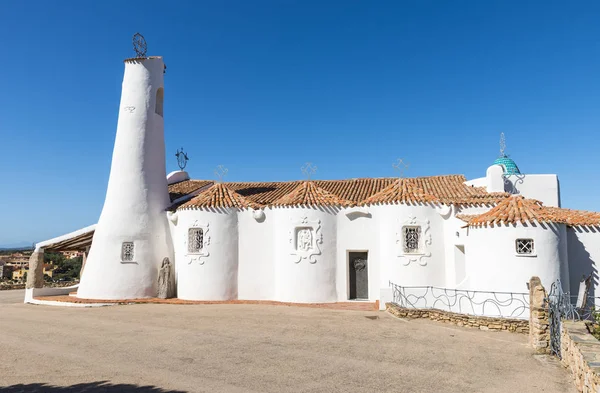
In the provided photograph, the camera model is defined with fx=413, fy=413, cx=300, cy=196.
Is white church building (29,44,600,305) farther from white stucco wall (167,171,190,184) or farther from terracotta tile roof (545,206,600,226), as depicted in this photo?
white stucco wall (167,171,190,184)

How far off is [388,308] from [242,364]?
299 inches

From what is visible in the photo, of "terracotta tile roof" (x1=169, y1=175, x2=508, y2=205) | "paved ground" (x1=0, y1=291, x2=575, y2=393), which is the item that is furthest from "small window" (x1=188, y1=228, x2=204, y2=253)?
"paved ground" (x1=0, y1=291, x2=575, y2=393)

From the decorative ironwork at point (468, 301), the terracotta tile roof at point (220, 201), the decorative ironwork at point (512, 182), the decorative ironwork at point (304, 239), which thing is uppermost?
the decorative ironwork at point (512, 182)

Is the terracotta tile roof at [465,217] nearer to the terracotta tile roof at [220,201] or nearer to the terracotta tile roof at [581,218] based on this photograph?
the terracotta tile roof at [581,218]

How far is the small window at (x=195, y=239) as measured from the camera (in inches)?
752

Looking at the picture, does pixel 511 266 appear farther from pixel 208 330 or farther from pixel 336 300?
pixel 208 330

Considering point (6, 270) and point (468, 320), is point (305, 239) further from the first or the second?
point (6, 270)

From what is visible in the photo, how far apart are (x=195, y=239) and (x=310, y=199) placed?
5.68 m

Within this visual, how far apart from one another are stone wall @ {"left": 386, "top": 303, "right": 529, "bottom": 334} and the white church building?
6.13 ft

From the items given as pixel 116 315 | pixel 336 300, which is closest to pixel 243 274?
pixel 336 300

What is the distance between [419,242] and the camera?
1692 centimetres

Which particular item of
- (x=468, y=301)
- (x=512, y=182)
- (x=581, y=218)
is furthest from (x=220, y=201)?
(x=581, y=218)

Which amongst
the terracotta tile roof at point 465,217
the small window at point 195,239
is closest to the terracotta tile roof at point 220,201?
the small window at point 195,239

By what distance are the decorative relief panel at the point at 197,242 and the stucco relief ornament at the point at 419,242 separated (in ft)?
28.0
